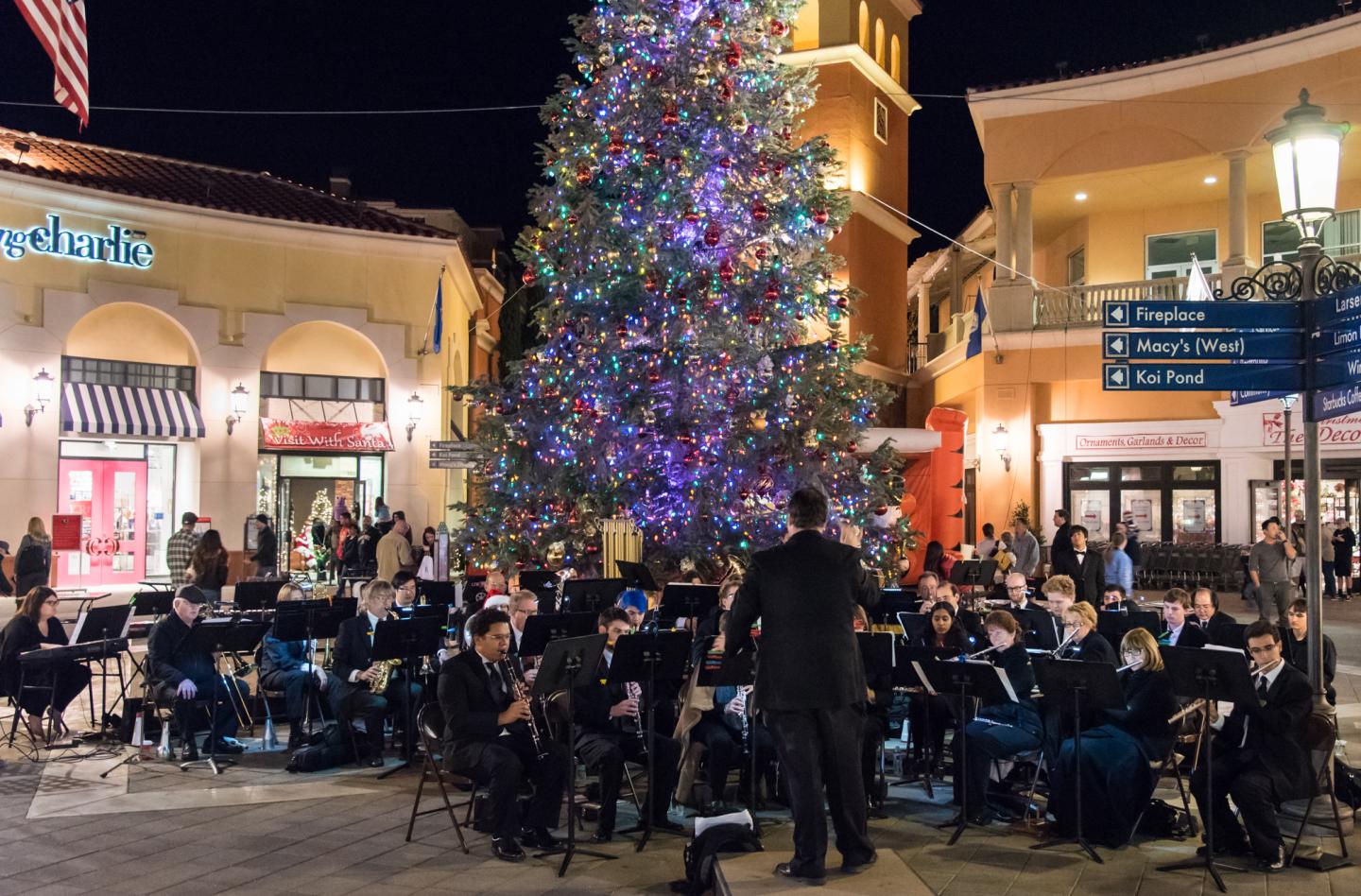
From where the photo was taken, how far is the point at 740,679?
26.7 feet

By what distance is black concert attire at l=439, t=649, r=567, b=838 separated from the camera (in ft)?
25.3

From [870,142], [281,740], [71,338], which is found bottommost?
[281,740]

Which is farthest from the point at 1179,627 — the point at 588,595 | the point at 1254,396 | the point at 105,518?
the point at 105,518

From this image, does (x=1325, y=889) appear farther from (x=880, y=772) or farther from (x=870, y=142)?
(x=870, y=142)

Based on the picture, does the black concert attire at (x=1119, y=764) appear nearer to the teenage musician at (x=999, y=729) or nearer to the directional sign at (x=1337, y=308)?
the teenage musician at (x=999, y=729)

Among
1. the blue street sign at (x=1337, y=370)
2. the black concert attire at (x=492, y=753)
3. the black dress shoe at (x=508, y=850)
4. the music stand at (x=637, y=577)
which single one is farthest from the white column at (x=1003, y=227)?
the black dress shoe at (x=508, y=850)

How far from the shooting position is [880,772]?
891 centimetres

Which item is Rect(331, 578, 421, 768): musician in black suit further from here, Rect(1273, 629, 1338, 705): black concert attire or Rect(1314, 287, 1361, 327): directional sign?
Rect(1314, 287, 1361, 327): directional sign

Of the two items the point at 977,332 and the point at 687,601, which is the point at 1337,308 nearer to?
the point at 687,601

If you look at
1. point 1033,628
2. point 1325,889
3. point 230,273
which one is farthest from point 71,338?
point 1325,889

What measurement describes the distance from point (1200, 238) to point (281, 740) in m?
24.7

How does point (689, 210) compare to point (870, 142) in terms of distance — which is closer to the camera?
point (689, 210)

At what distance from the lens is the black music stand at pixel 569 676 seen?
7.45 metres

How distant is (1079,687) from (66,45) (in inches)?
542
